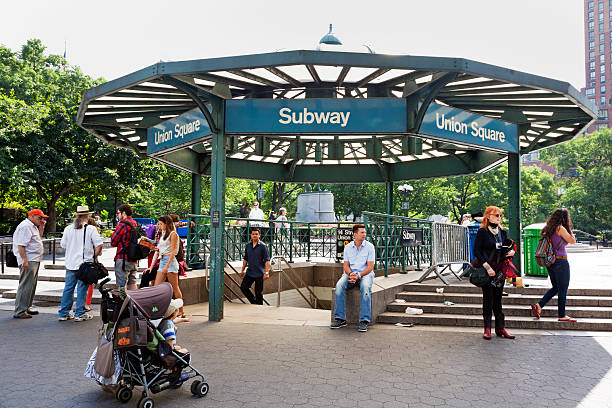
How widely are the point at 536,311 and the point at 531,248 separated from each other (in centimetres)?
369

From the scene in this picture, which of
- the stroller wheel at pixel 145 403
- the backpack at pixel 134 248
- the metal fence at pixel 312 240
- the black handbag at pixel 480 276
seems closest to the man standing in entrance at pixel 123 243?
the backpack at pixel 134 248

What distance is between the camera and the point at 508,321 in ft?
25.6

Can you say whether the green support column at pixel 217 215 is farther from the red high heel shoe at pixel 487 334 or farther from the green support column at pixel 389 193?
the green support column at pixel 389 193

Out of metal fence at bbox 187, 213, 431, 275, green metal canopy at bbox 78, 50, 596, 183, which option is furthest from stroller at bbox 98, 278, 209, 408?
metal fence at bbox 187, 213, 431, 275

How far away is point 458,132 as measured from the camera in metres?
8.55

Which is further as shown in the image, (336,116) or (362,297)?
(336,116)

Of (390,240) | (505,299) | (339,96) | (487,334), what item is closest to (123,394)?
(487,334)

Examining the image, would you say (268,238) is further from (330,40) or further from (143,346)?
(143,346)

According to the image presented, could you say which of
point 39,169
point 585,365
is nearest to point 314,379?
point 585,365

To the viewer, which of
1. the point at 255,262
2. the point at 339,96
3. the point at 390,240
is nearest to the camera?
the point at 255,262

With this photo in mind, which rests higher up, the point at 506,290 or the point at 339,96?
the point at 339,96

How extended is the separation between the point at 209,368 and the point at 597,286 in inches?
310

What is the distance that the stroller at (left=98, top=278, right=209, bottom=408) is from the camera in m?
4.13

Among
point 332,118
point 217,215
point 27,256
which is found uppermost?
point 332,118
